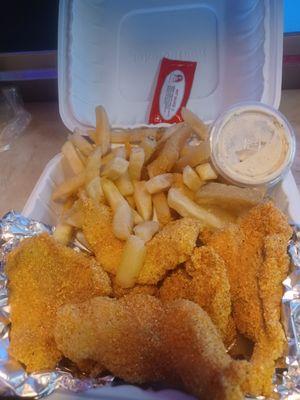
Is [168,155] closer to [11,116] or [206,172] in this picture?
[206,172]

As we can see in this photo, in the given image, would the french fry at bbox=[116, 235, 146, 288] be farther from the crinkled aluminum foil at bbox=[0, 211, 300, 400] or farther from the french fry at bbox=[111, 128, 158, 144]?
the french fry at bbox=[111, 128, 158, 144]

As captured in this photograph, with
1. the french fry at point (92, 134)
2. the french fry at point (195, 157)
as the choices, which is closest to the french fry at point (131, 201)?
the french fry at point (195, 157)

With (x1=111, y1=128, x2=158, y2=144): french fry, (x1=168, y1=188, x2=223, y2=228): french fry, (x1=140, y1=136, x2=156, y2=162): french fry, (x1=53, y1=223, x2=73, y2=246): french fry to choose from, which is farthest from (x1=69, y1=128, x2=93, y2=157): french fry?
(x1=168, y1=188, x2=223, y2=228): french fry

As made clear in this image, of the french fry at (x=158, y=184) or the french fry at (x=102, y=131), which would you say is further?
the french fry at (x=102, y=131)

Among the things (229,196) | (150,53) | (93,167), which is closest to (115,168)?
(93,167)

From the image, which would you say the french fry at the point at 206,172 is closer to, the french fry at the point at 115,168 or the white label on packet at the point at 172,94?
the french fry at the point at 115,168

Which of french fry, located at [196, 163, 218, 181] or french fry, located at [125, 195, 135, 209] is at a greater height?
french fry, located at [196, 163, 218, 181]

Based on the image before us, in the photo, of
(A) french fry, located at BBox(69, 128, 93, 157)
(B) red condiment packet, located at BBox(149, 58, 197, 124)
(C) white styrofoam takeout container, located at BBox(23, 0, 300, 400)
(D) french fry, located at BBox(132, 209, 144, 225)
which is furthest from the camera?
(B) red condiment packet, located at BBox(149, 58, 197, 124)
